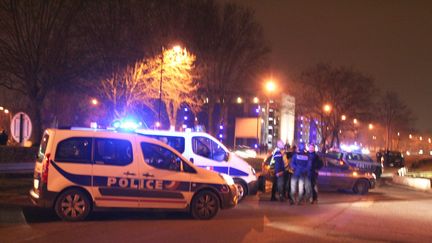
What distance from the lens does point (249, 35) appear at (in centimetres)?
4272

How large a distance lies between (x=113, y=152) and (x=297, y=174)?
630 cm

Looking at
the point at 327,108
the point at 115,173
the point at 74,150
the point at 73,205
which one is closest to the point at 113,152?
the point at 115,173

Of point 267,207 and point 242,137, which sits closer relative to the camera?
point 267,207

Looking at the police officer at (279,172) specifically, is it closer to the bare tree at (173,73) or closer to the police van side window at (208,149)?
the police van side window at (208,149)

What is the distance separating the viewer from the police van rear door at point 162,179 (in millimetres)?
11891

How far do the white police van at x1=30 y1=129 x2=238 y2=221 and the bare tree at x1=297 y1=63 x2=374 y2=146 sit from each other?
4492cm

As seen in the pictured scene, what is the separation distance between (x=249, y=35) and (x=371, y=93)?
19.9 m

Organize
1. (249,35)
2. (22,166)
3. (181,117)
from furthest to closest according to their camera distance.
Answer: (181,117)
(249,35)
(22,166)

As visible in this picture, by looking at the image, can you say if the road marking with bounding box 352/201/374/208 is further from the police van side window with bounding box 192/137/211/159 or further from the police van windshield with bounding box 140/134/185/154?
the police van windshield with bounding box 140/134/185/154

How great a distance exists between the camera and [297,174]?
52.3 feet

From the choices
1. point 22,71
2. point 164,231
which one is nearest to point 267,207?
point 164,231

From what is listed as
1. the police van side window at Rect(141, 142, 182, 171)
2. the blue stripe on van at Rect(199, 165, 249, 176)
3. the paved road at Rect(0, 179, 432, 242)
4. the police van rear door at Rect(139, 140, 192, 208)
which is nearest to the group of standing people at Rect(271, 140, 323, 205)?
the paved road at Rect(0, 179, 432, 242)

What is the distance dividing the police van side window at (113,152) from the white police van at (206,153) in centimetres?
346

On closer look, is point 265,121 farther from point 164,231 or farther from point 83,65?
point 164,231
